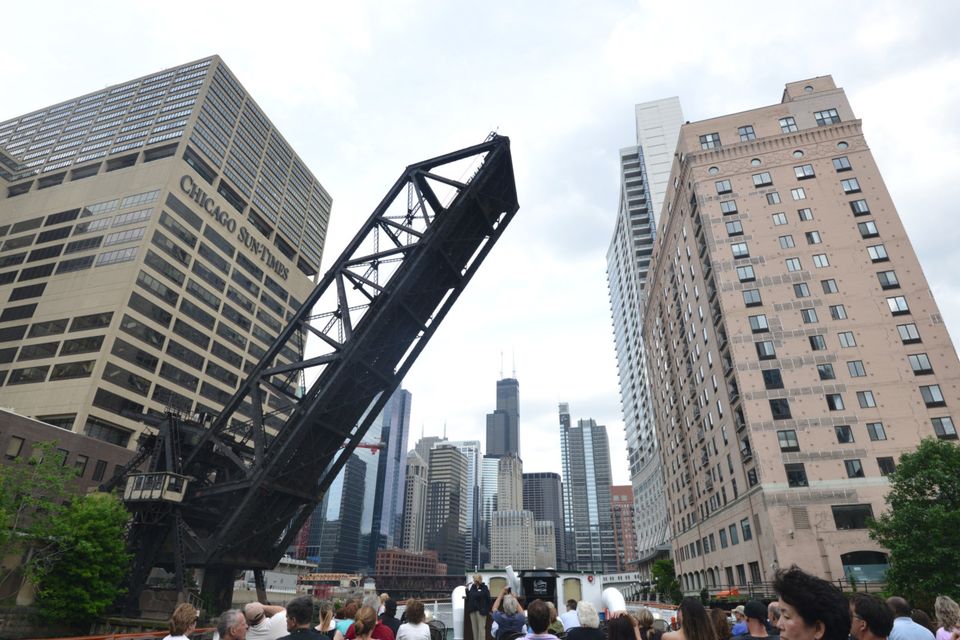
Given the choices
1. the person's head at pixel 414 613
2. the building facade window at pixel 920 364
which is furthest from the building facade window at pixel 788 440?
the person's head at pixel 414 613

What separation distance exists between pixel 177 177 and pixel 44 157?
30.4 m

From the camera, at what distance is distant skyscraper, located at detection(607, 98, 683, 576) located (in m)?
97.6

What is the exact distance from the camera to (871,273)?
3906 centimetres

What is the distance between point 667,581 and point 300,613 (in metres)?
70.0

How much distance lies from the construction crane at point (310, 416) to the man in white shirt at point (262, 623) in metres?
16.0

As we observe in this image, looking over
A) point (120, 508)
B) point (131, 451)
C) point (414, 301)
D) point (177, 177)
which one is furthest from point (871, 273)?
point (177, 177)

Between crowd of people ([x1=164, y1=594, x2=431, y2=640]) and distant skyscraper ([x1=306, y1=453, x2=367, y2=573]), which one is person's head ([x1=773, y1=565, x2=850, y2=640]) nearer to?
crowd of people ([x1=164, y1=594, x2=431, y2=640])

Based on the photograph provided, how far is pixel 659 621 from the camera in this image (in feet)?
24.9

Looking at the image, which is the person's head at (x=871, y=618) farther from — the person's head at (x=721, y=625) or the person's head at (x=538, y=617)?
the person's head at (x=538, y=617)

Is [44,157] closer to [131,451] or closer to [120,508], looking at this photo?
[131,451]

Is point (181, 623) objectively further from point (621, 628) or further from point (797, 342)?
point (797, 342)

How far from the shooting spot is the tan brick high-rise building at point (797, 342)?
33.8 metres

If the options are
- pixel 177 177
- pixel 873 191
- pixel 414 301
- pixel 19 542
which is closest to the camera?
pixel 414 301

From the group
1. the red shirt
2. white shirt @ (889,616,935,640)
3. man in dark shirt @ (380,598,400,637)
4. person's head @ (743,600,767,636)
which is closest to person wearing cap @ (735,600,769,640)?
person's head @ (743,600,767,636)
